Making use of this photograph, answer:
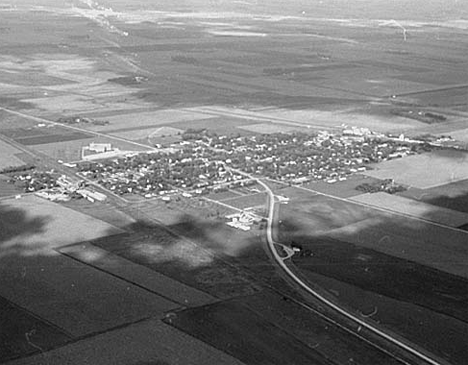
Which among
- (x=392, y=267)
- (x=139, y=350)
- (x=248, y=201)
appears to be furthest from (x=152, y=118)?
(x=139, y=350)

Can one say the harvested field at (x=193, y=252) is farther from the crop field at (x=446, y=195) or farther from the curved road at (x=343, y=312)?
the crop field at (x=446, y=195)

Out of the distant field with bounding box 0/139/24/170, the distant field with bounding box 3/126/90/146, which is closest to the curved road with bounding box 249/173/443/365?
the distant field with bounding box 0/139/24/170

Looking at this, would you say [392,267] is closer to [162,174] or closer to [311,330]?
[311,330]

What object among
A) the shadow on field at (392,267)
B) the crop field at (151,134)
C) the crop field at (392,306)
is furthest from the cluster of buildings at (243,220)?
the crop field at (151,134)

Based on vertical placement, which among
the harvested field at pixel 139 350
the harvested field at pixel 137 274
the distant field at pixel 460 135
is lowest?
the distant field at pixel 460 135

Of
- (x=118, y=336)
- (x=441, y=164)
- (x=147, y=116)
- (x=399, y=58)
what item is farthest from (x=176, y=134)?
(x=399, y=58)

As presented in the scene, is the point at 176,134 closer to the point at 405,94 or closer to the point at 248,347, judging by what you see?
the point at 405,94
